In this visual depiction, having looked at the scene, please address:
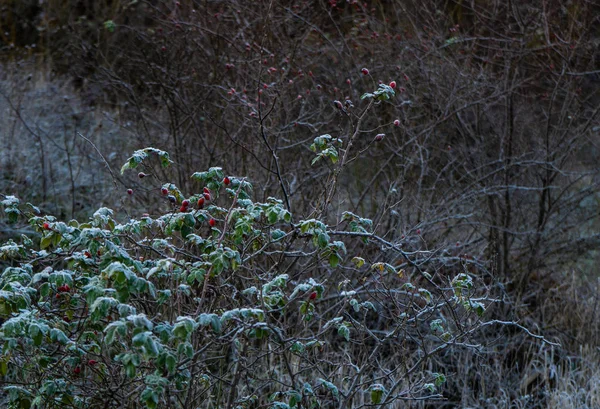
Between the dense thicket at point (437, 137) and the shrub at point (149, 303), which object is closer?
the shrub at point (149, 303)

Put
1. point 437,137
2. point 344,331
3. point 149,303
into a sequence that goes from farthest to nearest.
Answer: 1. point 437,137
2. point 149,303
3. point 344,331

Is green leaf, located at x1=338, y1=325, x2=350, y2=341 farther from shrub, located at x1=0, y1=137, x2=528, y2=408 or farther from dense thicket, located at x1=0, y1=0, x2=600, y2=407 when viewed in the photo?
dense thicket, located at x1=0, y1=0, x2=600, y2=407

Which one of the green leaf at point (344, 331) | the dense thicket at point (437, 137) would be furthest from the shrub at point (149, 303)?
the dense thicket at point (437, 137)

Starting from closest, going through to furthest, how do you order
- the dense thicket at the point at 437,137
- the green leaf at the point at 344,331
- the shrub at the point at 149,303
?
the shrub at the point at 149,303 < the green leaf at the point at 344,331 < the dense thicket at the point at 437,137

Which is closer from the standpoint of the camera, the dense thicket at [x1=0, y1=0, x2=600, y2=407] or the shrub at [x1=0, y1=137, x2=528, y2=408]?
the shrub at [x1=0, y1=137, x2=528, y2=408]

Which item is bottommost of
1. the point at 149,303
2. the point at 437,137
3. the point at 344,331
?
the point at 344,331

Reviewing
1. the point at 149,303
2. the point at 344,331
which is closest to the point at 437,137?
the point at 344,331

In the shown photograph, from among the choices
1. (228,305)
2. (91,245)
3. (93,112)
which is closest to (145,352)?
(91,245)

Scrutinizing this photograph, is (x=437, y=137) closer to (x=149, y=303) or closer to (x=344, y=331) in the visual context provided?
(x=344, y=331)

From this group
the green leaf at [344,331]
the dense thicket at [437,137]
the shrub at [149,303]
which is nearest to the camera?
the shrub at [149,303]

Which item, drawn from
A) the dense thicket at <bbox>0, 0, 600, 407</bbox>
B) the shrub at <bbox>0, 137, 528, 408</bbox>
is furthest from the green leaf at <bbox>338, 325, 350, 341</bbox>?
the dense thicket at <bbox>0, 0, 600, 407</bbox>

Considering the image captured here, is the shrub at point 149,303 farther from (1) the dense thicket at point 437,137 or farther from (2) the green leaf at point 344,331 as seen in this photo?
(1) the dense thicket at point 437,137

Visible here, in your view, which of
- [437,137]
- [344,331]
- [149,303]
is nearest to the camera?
[344,331]

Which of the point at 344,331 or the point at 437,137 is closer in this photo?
the point at 344,331
